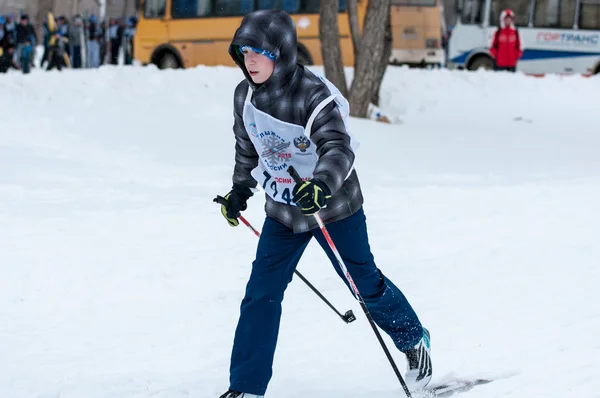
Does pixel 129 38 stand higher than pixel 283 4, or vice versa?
pixel 283 4

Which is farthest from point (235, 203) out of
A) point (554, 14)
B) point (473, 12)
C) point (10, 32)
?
point (473, 12)

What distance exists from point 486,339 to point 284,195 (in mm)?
1706

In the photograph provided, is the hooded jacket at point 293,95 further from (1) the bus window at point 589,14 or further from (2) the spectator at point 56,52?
(1) the bus window at point 589,14

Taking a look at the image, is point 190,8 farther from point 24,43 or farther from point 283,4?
point 24,43

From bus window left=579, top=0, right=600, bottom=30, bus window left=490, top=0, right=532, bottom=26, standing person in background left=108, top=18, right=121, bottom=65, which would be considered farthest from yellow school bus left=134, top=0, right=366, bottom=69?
bus window left=579, top=0, right=600, bottom=30

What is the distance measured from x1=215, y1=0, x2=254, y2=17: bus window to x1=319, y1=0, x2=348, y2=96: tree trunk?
778cm

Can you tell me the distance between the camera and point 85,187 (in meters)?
8.91

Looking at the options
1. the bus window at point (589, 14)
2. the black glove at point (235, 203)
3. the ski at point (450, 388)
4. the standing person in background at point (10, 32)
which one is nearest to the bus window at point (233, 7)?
the standing person in background at point (10, 32)

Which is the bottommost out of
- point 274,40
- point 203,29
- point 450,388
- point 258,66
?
point 450,388

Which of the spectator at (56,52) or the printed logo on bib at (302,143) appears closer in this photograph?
the printed logo on bib at (302,143)

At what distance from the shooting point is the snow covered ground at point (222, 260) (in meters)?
4.46

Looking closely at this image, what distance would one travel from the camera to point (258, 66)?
3.45 meters

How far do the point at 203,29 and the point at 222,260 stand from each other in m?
16.0

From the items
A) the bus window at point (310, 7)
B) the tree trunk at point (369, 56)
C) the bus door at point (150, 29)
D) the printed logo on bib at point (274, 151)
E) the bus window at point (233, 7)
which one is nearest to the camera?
the printed logo on bib at point (274, 151)
